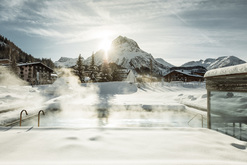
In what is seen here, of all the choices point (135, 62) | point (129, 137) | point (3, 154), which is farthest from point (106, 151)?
point (135, 62)

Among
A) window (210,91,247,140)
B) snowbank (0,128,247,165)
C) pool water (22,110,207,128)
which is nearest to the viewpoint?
snowbank (0,128,247,165)

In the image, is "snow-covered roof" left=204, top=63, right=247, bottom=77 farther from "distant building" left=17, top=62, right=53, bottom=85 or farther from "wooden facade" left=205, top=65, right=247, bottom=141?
"distant building" left=17, top=62, right=53, bottom=85

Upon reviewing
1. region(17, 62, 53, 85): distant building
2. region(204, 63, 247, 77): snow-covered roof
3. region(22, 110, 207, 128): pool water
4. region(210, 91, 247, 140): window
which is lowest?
region(22, 110, 207, 128): pool water

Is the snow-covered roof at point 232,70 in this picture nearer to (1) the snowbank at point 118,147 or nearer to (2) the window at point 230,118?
(2) the window at point 230,118

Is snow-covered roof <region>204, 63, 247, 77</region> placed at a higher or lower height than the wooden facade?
higher

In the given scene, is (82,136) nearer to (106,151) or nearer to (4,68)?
(106,151)

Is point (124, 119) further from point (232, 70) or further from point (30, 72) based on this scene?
point (30, 72)

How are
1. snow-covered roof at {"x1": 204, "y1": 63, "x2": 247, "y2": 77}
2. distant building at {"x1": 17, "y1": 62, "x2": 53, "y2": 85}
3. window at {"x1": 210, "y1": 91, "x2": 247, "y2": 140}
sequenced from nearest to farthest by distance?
snow-covered roof at {"x1": 204, "y1": 63, "x2": 247, "y2": 77} → window at {"x1": 210, "y1": 91, "x2": 247, "y2": 140} → distant building at {"x1": 17, "y1": 62, "x2": 53, "y2": 85}

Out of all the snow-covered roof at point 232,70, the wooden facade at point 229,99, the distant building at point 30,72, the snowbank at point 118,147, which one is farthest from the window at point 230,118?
the distant building at point 30,72

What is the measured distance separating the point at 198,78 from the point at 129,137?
43.8 metres

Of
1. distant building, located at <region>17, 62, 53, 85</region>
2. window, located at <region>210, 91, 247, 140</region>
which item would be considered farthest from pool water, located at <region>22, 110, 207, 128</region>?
distant building, located at <region>17, 62, 53, 85</region>

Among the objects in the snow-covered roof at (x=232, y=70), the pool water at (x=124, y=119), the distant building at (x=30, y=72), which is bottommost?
the pool water at (x=124, y=119)

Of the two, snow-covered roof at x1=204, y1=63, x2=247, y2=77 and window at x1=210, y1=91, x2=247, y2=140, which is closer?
snow-covered roof at x1=204, y1=63, x2=247, y2=77

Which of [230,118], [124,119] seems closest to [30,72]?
[124,119]
